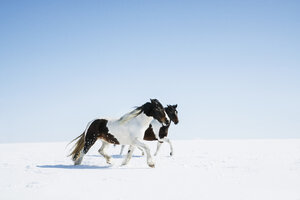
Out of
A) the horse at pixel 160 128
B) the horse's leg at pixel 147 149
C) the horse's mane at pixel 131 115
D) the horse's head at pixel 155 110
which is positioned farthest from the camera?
the horse at pixel 160 128

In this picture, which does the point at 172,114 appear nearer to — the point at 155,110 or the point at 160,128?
the point at 160,128

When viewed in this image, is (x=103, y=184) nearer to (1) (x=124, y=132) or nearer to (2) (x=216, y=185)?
(2) (x=216, y=185)

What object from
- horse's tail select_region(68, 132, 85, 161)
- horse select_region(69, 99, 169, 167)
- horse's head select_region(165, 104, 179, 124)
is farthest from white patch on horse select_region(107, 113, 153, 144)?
horse's head select_region(165, 104, 179, 124)

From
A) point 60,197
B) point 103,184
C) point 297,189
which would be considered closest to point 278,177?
point 297,189

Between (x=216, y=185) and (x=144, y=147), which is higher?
(x=144, y=147)

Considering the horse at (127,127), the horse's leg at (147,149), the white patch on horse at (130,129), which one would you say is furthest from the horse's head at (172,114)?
the horse's leg at (147,149)

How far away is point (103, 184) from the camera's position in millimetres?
4156

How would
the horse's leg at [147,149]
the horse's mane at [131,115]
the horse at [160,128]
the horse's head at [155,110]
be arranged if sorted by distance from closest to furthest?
the horse's leg at [147,149] < the horse's head at [155,110] < the horse's mane at [131,115] < the horse at [160,128]

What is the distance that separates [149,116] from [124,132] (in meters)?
0.68

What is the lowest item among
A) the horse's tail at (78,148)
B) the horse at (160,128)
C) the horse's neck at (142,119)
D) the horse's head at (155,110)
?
the horse's tail at (78,148)

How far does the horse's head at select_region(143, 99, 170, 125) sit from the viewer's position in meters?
6.58

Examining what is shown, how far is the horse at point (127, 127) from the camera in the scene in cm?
659

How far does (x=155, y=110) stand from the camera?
6.60m

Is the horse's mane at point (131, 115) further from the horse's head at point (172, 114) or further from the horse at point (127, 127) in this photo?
the horse's head at point (172, 114)
